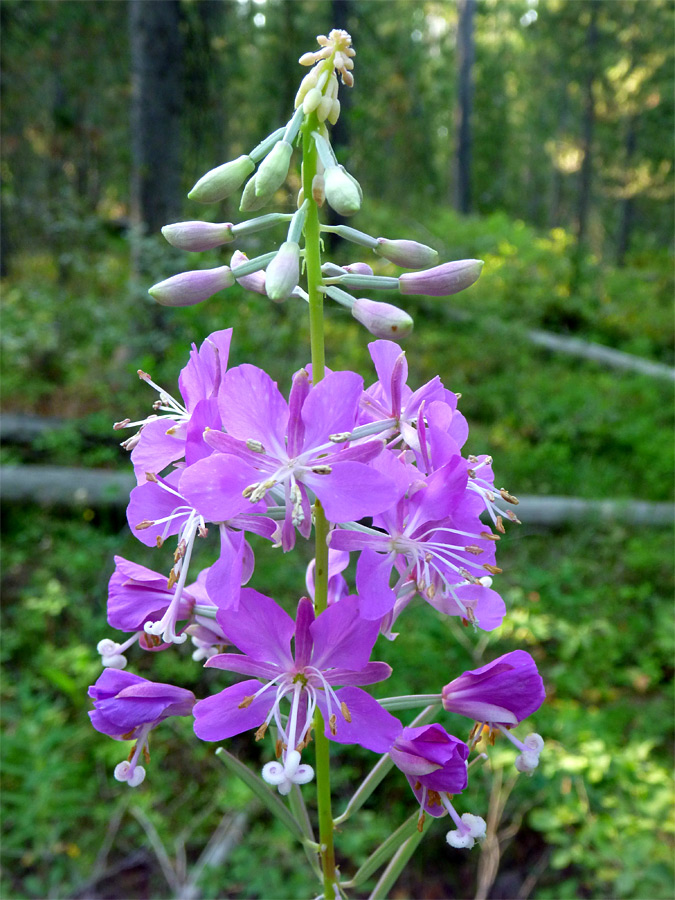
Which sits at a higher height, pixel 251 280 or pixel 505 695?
pixel 251 280

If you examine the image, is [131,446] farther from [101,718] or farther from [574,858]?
[574,858]

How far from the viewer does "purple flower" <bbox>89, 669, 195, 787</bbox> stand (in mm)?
1141

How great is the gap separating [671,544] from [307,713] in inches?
187

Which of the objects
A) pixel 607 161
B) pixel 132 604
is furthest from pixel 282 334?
pixel 607 161

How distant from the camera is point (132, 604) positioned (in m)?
1.22

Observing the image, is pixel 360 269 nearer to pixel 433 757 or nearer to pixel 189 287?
pixel 189 287

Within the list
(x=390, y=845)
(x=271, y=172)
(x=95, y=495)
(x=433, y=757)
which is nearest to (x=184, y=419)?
(x=271, y=172)

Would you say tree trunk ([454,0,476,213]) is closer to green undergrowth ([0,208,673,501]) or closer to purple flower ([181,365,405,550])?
green undergrowth ([0,208,673,501])

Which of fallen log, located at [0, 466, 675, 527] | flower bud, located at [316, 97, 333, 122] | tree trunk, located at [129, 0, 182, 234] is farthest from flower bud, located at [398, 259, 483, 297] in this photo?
tree trunk, located at [129, 0, 182, 234]

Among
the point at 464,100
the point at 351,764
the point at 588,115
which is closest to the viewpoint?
the point at 351,764

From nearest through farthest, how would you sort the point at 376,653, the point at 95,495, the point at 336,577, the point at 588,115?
the point at 336,577
the point at 376,653
the point at 95,495
the point at 588,115

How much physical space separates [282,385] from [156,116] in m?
3.03

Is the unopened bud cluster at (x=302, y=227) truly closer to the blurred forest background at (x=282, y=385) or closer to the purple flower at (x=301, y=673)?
the purple flower at (x=301, y=673)

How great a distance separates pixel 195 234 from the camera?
4.08 ft
